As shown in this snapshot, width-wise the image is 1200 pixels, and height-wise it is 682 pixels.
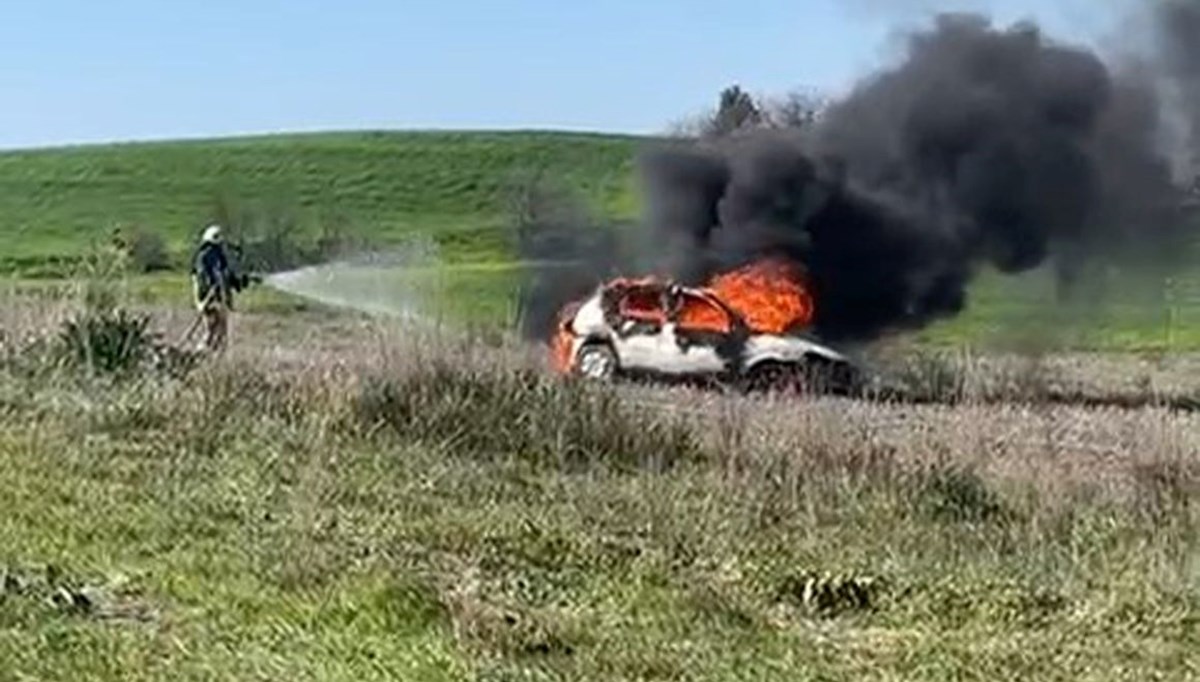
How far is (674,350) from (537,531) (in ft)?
58.4

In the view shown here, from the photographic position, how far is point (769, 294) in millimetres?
31766

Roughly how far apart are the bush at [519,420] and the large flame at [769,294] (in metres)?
12.6

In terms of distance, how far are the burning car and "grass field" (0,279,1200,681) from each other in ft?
21.8

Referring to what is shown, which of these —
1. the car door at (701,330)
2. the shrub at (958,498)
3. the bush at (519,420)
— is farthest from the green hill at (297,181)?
the shrub at (958,498)

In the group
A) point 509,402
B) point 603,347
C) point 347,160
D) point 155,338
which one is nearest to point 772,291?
point 603,347

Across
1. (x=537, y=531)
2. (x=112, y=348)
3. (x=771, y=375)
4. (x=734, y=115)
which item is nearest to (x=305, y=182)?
(x=734, y=115)

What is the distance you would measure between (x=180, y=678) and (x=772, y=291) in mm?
24929

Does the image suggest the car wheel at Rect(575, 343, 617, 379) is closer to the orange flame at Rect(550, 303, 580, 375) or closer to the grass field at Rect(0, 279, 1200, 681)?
the orange flame at Rect(550, 303, 580, 375)

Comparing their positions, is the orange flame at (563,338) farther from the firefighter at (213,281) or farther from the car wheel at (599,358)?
the firefighter at (213,281)

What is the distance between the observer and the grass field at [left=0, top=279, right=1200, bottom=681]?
8.41 meters

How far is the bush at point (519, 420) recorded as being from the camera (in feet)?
53.9

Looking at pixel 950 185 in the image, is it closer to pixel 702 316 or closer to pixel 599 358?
pixel 702 316

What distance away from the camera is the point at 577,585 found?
33.4 ft

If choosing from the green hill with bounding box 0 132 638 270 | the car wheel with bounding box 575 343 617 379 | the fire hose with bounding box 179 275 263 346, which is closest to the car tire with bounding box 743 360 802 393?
the car wheel with bounding box 575 343 617 379
